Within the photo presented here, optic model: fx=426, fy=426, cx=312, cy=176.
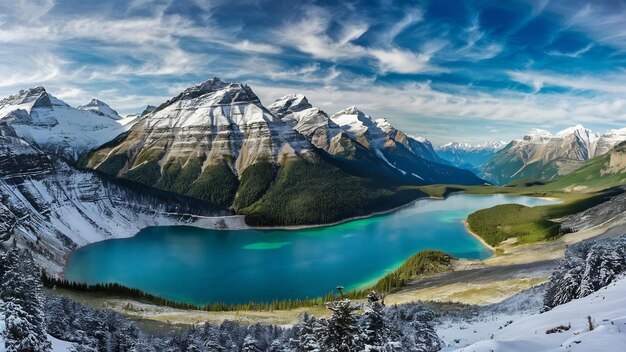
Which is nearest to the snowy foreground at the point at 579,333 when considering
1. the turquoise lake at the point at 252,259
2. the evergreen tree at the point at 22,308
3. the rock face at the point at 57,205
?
the evergreen tree at the point at 22,308

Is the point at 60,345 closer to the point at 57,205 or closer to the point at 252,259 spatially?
the point at 252,259

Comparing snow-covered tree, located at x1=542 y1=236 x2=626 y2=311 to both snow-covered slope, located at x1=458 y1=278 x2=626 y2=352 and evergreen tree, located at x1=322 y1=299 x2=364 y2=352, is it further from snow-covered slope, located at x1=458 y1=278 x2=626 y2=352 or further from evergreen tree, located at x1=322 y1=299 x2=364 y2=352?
evergreen tree, located at x1=322 y1=299 x2=364 y2=352

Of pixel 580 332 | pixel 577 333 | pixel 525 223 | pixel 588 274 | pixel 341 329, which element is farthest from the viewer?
pixel 525 223

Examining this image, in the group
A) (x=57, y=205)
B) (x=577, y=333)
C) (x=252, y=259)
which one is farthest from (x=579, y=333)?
(x=57, y=205)

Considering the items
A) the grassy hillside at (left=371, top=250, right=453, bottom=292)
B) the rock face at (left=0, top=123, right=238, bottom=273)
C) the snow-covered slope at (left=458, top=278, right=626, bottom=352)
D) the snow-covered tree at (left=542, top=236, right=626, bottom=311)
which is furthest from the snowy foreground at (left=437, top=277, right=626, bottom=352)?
the rock face at (left=0, top=123, right=238, bottom=273)

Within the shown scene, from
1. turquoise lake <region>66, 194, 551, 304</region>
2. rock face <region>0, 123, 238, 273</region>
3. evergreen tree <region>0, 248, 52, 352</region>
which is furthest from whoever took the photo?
rock face <region>0, 123, 238, 273</region>

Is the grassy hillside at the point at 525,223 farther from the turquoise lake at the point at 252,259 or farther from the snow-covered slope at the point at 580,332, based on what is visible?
the snow-covered slope at the point at 580,332

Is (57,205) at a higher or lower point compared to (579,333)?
higher
